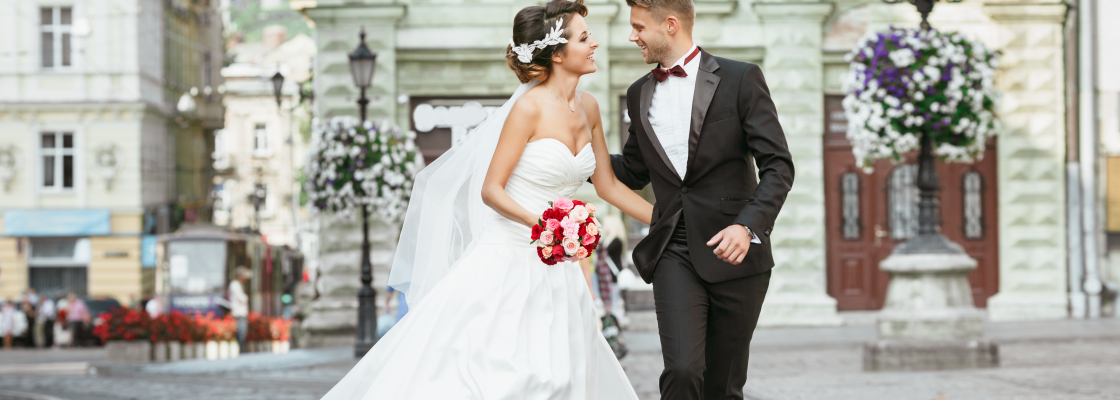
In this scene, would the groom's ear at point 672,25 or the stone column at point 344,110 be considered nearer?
the groom's ear at point 672,25

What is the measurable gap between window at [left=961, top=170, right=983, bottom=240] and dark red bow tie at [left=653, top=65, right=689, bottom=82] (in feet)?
46.8

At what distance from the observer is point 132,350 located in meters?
16.9

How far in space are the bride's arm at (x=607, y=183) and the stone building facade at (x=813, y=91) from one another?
12076mm

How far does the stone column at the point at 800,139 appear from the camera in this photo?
17.1m

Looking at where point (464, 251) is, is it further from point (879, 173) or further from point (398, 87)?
point (879, 173)

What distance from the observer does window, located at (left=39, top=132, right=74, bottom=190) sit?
3519cm

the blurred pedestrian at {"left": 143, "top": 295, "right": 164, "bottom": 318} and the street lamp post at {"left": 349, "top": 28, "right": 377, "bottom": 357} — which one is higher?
the street lamp post at {"left": 349, "top": 28, "right": 377, "bottom": 357}

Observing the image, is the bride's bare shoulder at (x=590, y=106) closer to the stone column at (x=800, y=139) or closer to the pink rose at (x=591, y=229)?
the pink rose at (x=591, y=229)

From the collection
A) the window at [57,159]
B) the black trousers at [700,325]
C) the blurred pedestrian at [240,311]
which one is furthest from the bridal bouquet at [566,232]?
→ the window at [57,159]

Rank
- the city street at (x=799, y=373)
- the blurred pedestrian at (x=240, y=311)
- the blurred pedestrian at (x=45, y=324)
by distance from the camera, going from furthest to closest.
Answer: the blurred pedestrian at (x=45, y=324), the blurred pedestrian at (x=240, y=311), the city street at (x=799, y=373)

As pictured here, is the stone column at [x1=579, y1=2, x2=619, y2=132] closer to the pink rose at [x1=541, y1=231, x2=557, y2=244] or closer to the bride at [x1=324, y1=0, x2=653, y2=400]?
the bride at [x1=324, y1=0, x2=653, y2=400]

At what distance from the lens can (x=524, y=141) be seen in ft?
15.2

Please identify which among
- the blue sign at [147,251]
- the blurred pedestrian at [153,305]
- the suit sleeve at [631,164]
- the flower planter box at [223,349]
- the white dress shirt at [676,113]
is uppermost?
the white dress shirt at [676,113]

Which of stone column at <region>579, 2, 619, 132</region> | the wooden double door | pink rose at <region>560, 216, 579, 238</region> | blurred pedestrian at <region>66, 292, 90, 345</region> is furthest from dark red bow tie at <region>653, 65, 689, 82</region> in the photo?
blurred pedestrian at <region>66, 292, 90, 345</region>
